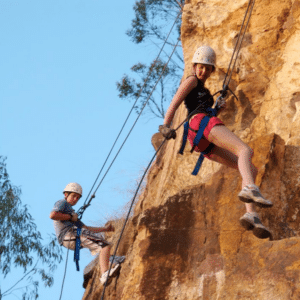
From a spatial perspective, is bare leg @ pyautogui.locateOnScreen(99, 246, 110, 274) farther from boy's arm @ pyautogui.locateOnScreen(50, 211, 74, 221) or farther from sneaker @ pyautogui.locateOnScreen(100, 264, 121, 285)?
boy's arm @ pyautogui.locateOnScreen(50, 211, 74, 221)

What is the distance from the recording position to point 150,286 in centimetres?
759

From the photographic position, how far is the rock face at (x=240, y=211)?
703 cm

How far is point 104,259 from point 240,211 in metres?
2.53

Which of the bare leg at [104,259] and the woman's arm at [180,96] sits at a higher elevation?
the woman's arm at [180,96]

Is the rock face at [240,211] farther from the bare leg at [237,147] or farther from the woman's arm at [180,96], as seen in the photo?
the woman's arm at [180,96]

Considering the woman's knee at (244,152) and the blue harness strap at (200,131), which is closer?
the woman's knee at (244,152)

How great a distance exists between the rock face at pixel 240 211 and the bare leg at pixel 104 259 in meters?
0.28

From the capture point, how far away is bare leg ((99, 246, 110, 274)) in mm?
9320

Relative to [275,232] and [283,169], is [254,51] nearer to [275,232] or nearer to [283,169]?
[283,169]

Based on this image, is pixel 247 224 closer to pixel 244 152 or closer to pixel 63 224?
pixel 244 152

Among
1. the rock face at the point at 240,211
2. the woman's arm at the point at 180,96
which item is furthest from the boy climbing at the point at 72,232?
the woman's arm at the point at 180,96

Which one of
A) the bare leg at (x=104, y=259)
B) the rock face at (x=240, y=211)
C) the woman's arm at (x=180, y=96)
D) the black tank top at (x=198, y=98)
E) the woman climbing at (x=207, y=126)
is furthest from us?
the bare leg at (x=104, y=259)

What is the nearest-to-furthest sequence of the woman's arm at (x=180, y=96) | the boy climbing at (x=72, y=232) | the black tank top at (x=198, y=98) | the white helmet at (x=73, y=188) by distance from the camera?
the woman's arm at (x=180, y=96) → the black tank top at (x=198, y=98) → the boy climbing at (x=72, y=232) → the white helmet at (x=73, y=188)

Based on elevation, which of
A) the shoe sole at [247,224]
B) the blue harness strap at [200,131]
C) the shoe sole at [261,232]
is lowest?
the shoe sole at [261,232]
